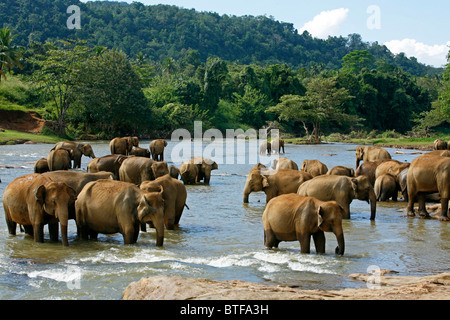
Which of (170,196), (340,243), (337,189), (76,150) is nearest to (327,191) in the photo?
(337,189)

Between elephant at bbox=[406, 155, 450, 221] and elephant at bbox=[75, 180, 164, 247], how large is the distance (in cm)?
688

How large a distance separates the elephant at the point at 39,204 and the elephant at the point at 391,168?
35.2 feet

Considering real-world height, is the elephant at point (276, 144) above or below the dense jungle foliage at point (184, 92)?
below

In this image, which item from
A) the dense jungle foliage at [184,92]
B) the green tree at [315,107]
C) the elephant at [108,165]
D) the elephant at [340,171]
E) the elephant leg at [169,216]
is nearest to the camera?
the elephant leg at [169,216]

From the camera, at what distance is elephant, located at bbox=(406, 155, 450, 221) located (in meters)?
13.2

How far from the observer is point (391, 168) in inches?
692

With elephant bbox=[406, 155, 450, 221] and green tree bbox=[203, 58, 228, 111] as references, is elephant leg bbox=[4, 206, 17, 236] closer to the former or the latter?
elephant bbox=[406, 155, 450, 221]

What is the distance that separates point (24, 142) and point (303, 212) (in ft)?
145

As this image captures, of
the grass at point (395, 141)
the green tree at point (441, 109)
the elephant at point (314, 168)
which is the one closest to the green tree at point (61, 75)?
the grass at point (395, 141)

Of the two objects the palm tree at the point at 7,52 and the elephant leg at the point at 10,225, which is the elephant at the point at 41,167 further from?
the palm tree at the point at 7,52

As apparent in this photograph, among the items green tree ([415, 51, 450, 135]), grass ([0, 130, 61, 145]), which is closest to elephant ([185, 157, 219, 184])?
grass ([0, 130, 61, 145])

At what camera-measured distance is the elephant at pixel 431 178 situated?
13234 millimetres

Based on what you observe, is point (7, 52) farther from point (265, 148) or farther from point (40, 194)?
point (40, 194)

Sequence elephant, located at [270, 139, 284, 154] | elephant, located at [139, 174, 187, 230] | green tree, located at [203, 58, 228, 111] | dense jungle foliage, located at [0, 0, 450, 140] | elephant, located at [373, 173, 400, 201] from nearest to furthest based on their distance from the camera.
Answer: elephant, located at [139, 174, 187, 230]
elephant, located at [373, 173, 400, 201]
elephant, located at [270, 139, 284, 154]
dense jungle foliage, located at [0, 0, 450, 140]
green tree, located at [203, 58, 228, 111]
